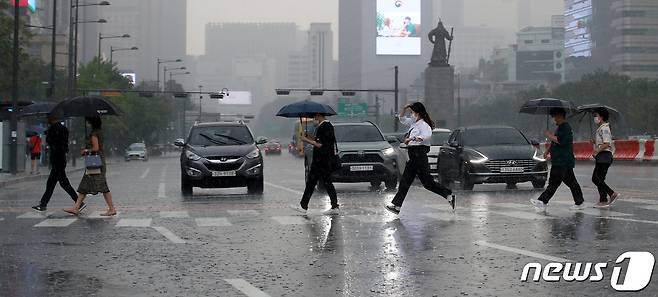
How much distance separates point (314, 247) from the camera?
496 inches

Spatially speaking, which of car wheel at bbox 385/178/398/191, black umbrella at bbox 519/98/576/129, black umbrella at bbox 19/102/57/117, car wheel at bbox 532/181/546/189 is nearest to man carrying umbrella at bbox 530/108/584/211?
black umbrella at bbox 519/98/576/129

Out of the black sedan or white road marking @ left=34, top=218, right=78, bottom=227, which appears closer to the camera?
white road marking @ left=34, top=218, right=78, bottom=227

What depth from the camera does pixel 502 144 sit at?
1022 inches

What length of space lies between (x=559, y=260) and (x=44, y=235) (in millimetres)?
6890

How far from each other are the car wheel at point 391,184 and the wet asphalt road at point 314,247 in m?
4.96

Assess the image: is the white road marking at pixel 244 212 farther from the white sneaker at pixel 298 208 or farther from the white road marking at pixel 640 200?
the white road marking at pixel 640 200

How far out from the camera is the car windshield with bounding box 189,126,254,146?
2511 cm

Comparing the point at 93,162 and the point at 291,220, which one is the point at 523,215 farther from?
the point at 93,162

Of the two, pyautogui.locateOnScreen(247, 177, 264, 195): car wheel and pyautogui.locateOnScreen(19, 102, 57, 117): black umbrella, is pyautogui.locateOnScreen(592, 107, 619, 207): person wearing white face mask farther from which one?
pyautogui.locateOnScreen(19, 102, 57, 117): black umbrella

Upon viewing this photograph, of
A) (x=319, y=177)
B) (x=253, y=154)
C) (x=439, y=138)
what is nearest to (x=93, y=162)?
(x=319, y=177)

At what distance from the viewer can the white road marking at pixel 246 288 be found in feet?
29.5

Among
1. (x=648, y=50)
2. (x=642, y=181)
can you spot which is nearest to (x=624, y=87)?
(x=648, y=50)

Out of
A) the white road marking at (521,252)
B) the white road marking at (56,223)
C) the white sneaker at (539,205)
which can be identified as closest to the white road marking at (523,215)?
the white sneaker at (539,205)

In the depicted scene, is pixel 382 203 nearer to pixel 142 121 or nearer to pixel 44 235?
pixel 44 235
